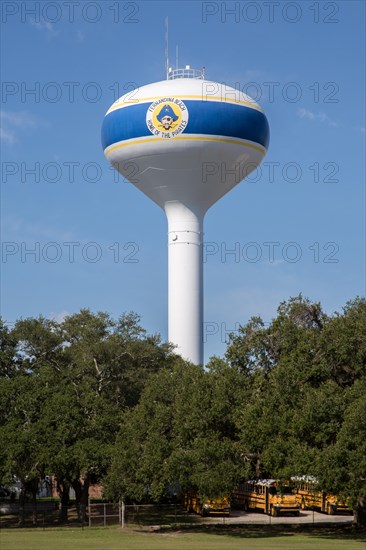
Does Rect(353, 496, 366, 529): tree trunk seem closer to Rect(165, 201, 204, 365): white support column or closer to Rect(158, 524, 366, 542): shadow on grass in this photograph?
Rect(158, 524, 366, 542): shadow on grass

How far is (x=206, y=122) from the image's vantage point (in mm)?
62906

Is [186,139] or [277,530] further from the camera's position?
[186,139]

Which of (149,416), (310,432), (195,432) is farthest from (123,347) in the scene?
(310,432)

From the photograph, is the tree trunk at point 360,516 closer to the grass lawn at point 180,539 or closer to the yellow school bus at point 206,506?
the grass lawn at point 180,539

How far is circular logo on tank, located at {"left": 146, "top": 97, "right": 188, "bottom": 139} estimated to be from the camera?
6291cm

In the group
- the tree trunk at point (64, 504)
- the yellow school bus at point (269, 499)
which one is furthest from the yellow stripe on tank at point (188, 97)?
the tree trunk at point (64, 504)

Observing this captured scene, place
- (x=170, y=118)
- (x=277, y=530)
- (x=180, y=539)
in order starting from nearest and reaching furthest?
(x=180, y=539)
(x=277, y=530)
(x=170, y=118)

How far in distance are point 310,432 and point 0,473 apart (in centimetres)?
1696

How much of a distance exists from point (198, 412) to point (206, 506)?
408 inches

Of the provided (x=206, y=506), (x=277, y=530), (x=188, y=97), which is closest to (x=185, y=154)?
(x=188, y=97)

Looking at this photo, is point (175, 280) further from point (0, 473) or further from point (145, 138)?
point (0, 473)

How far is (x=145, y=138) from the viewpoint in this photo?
209 feet

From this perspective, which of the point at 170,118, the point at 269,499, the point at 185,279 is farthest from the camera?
the point at 185,279

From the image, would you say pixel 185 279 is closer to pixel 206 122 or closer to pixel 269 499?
pixel 206 122
